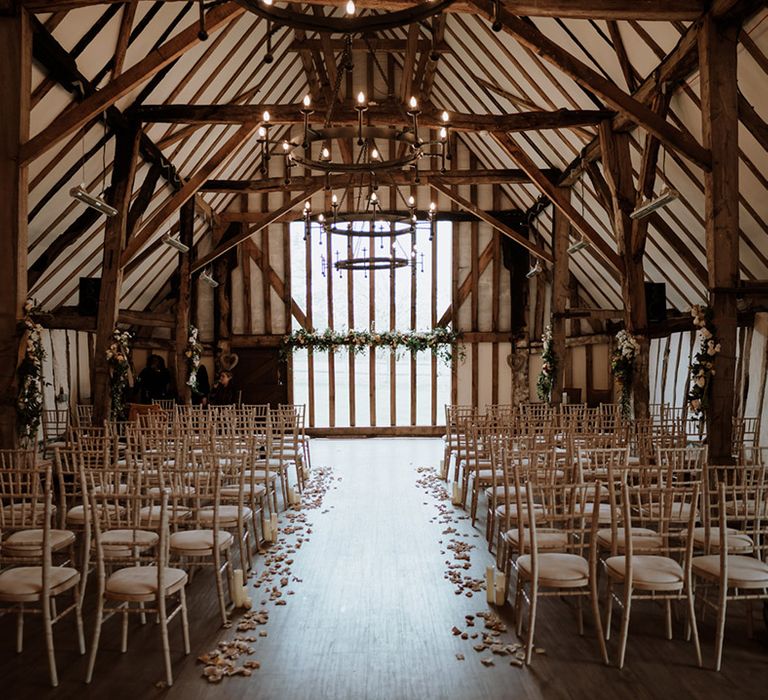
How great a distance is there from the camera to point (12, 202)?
6332mm

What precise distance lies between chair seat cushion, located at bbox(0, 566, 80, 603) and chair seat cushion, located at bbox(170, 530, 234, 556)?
2.26 feet

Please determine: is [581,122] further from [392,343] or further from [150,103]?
[392,343]

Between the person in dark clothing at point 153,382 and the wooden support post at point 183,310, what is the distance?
2257mm

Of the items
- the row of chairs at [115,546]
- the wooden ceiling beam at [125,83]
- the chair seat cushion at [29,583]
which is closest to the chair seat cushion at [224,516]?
the row of chairs at [115,546]

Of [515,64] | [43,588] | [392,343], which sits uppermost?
[515,64]

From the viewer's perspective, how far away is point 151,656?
3.91 meters

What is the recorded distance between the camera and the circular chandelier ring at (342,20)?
275 centimetres

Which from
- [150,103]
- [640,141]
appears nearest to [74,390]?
[150,103]

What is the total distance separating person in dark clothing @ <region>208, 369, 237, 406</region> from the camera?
1528 centimetres

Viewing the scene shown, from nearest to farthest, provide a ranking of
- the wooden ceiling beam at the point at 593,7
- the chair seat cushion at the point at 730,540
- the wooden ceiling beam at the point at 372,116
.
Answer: the chair seat cushion at the point at 730,540 < the wooden ceiling beam at the point at 593,7 < the wooden ceiling beam at the point at 372,116

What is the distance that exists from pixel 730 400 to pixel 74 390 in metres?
11.4

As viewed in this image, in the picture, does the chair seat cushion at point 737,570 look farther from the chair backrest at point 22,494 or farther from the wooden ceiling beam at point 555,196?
the wooden ceiling beam at point 555,196

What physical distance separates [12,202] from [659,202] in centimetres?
660

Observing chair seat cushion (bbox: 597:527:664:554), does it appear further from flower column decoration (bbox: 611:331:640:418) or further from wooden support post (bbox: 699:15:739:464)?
flower column decoration (bbox: 611:331:640:418)
